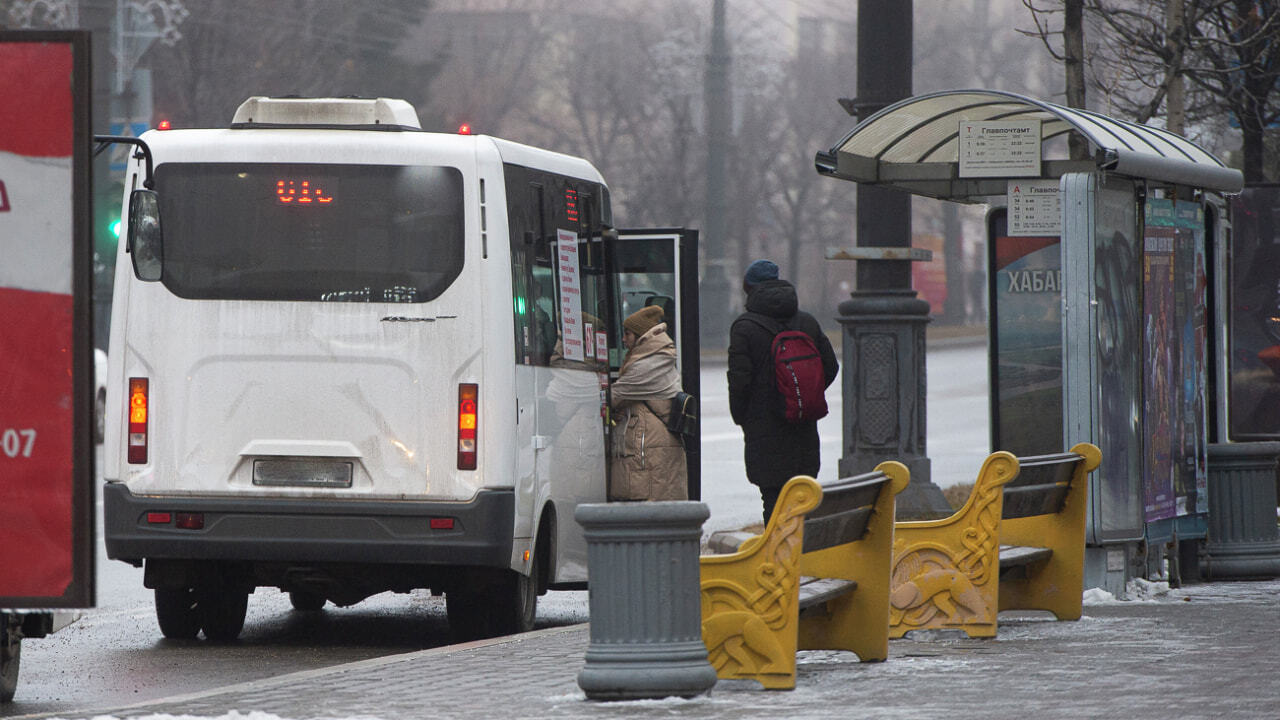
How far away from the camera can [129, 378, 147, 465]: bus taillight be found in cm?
970

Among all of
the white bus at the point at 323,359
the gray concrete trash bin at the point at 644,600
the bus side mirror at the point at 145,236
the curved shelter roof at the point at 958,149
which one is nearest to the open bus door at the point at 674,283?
the curved shelter roof at the point at 958,149

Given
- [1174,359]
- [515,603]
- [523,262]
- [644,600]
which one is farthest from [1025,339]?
[644,600]

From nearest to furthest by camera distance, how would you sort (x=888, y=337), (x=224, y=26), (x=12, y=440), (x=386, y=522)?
(x=12, y=440)
(x=386, y=522)
(x=888, y=337)
(x=224, y=26)

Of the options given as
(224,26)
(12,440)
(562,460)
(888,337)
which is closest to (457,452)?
(562,460)

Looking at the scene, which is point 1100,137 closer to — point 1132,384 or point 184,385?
point 1132,384

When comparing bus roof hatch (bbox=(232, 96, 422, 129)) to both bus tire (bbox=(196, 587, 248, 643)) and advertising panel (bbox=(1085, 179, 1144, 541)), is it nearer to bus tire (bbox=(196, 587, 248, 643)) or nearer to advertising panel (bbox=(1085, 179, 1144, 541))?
bus tire (bbox=(196, 587, 248, 643))

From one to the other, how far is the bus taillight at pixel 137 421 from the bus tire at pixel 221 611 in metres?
1.06

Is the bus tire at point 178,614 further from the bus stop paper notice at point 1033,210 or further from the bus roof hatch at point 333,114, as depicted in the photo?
the bus stop paper notice at point 1033,210

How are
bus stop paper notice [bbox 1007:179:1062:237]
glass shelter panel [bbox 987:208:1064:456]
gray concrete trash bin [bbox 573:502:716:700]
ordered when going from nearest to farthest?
gray concrete trash bin [bbox 573:502:716:700] < bus stop paper notice [bbox 1007:179:1062:237] < glass shelter panel [bbox 987:208:1064:456]

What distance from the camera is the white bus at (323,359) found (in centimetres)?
955

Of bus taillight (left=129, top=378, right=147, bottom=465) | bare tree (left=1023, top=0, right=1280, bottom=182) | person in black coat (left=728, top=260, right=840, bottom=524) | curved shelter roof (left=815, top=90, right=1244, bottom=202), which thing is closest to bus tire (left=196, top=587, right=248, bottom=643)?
bus taillight (left=129, top=378, right=147, bottom=465)

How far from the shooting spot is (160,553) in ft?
31.6

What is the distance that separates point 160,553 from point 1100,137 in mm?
5151

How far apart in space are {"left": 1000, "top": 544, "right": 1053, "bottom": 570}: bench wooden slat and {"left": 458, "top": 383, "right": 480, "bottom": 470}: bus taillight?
2.56 metres
